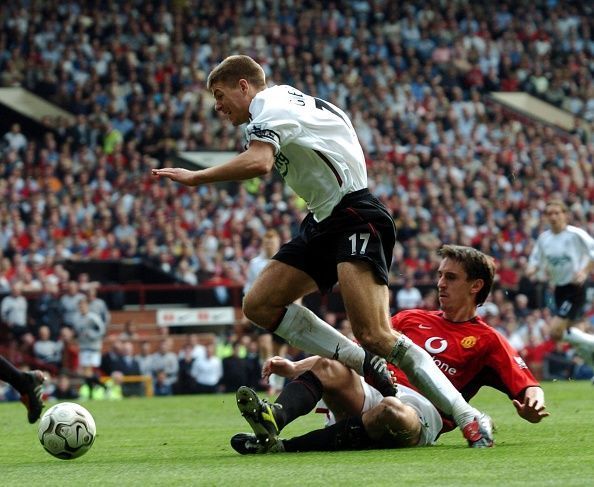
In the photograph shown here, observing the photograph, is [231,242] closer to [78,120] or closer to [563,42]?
[78,120]

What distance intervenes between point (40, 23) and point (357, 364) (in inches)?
803

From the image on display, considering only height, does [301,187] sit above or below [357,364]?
above

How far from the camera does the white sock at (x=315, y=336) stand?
707 cm

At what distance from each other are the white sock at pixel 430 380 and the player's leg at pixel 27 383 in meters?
2.64

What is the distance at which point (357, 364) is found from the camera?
274 inches

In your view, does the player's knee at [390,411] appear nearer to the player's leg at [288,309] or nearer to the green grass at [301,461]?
the green grass at [301,461]

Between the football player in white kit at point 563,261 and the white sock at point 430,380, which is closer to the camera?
the white sock at point 430,380

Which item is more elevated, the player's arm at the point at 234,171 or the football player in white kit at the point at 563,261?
the player's arm at the point at 234,171

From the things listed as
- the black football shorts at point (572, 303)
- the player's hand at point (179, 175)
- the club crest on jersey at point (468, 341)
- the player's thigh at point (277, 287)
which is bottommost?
the black football shorts at point (572, 303)

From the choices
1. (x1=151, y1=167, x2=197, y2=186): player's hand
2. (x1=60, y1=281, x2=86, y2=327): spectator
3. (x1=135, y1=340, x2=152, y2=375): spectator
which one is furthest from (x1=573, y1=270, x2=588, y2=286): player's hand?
(x1=151, y1=167, x2=197, y2=186): player's hand

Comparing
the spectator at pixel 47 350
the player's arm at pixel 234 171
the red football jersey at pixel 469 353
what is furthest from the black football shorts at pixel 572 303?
the player's arm at pixel 234 171

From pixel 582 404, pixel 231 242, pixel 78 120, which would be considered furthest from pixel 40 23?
pixel 582 404

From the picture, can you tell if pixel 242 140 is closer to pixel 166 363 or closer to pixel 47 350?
pixel 166 363

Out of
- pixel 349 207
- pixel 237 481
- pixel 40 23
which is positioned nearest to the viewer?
pixel 237 481
